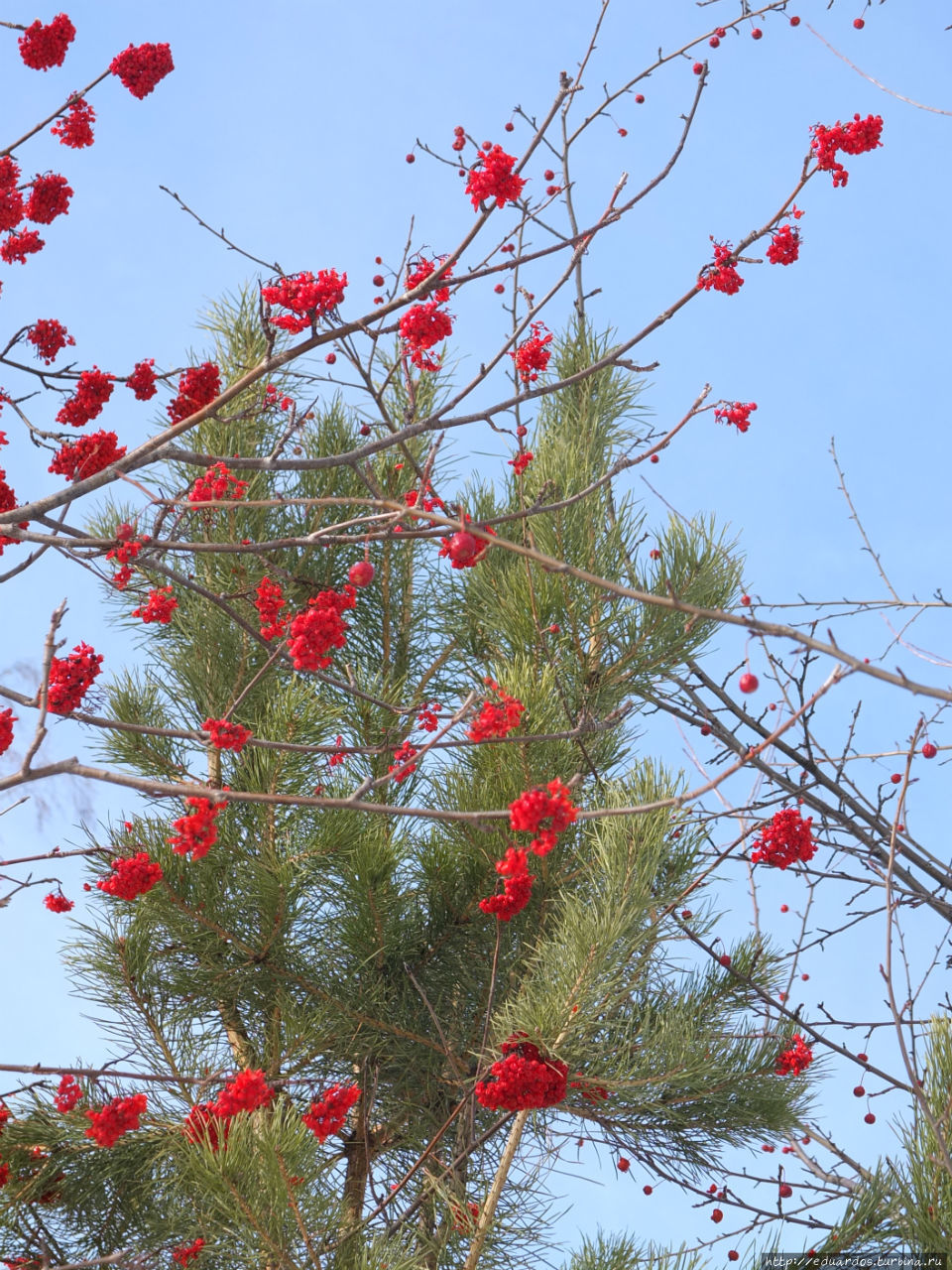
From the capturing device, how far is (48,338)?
350 cm

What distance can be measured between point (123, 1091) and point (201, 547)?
9.02ft

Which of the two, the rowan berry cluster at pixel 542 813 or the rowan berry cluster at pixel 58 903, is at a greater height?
the rowan berry cluster at pixel 58 903

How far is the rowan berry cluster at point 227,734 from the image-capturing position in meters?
2.62

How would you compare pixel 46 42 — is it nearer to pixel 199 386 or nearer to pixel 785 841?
pixel 199 386

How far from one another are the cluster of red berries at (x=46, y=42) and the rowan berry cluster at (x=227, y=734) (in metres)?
2.24

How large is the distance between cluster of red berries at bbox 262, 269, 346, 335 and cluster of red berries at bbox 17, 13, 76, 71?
157cm

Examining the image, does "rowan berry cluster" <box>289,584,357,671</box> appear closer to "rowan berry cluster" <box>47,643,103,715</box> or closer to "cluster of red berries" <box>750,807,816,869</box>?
"rowan berry cluster" <box>47,643,103,715</box>

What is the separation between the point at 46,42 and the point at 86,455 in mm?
1548

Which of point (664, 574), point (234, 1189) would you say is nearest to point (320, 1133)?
point (234, 1189)

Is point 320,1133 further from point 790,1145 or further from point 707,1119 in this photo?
point 790,1145

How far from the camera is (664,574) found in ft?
14.0

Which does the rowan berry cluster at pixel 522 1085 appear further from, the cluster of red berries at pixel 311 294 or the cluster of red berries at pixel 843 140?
the cluster of red berries at pixel 843 140

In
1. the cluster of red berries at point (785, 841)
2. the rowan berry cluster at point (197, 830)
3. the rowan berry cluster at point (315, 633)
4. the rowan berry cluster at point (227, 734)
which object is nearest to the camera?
the rowan berry cluster at point (197, 830)

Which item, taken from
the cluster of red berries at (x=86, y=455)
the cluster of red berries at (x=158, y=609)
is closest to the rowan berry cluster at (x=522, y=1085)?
the cluster of red berries at (x=158, y=609)
